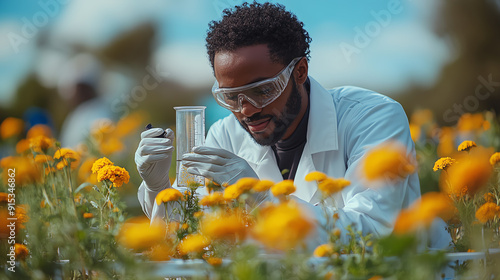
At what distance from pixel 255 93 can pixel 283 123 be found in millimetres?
269

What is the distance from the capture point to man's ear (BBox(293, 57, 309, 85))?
2301 millimetres

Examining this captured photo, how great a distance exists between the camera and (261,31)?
215 cm

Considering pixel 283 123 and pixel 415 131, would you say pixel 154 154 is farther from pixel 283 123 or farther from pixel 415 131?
pixel 415 131

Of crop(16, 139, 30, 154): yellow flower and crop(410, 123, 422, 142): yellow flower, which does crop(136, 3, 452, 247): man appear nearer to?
crop(16, 139, 30, 154): yellow flower

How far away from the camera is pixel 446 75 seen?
7.34 meters

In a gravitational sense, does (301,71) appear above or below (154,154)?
above

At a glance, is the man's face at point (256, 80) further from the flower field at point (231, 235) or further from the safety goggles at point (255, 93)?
the flower field at point (231, 235)

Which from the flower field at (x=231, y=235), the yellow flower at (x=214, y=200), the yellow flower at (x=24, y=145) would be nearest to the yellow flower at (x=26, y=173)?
the flower field at (x=231, y=235)

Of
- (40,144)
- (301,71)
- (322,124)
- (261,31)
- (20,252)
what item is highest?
(261,31)

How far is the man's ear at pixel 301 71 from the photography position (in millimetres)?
2301

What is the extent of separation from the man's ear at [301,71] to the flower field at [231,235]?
2.30 ft

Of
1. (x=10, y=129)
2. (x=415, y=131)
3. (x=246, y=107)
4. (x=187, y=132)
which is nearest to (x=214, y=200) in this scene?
(x=187, y=132)

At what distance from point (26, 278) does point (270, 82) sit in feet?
4.10

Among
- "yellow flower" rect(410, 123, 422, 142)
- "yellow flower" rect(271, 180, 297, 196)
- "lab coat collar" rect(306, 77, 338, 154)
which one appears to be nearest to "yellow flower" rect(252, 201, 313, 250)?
"yellow flower" rect(271, 180, 297, 196)
